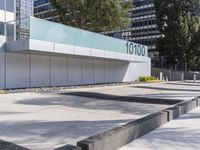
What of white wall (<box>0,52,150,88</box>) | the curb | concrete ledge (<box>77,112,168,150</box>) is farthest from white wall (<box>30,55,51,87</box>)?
concrete ledge (<box>77,112,168,150</box>)

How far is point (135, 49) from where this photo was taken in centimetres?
3409

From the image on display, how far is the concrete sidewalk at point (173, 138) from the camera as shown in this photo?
731 centimetres

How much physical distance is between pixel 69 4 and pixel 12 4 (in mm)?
16555

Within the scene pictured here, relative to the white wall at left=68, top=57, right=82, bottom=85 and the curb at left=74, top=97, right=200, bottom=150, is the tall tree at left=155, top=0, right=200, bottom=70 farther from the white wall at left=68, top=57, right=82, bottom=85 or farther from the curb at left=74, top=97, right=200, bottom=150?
the curb at left=74, top=97, right=200, bottom=150

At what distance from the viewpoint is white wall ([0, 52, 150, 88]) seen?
2073cm

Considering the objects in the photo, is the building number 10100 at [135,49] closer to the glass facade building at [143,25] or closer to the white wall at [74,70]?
the white wall at [74,70]

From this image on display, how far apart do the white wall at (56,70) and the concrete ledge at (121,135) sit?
42.3 feet

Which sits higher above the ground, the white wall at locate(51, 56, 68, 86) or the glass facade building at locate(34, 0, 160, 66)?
the glass facade building at locate(34, 0, 160, 66)

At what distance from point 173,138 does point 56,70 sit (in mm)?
17102

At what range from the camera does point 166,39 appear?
56750 millimetres

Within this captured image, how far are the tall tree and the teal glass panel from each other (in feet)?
84.4

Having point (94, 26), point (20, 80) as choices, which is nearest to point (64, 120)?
point (20, 80)

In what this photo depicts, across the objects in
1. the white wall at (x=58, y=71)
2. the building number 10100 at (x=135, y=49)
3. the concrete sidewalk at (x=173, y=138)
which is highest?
the building number 10100 at (x=135, y=49)

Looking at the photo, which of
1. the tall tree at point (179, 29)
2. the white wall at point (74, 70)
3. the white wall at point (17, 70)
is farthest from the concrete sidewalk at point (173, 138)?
the tall tree at point (179, 29)
